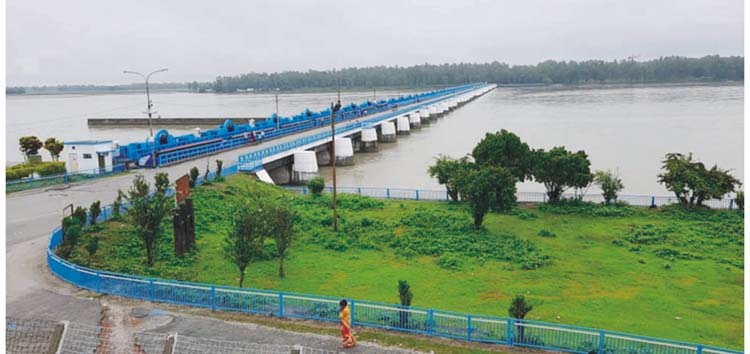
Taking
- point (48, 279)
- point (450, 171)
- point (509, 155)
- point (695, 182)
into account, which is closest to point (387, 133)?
point (450, 171)

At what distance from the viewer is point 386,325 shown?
44.1ft

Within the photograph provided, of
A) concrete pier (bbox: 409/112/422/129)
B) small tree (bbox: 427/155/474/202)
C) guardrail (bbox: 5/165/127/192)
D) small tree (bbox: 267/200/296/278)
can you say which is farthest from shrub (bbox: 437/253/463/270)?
concrete pier (bbox: 409/112/422/129)

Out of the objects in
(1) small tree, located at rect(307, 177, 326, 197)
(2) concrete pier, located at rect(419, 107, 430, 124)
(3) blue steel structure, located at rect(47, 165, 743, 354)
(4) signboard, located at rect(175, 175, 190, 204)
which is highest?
(2) concrete pier, located at rect(419, 107, 430, 124)

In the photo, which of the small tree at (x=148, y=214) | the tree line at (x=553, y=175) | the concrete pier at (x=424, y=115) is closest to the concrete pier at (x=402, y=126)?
the concrete pier at (x=424, y=115)

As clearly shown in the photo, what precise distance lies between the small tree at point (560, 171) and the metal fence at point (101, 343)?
63.6 ft

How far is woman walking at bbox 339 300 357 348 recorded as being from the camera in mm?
11930

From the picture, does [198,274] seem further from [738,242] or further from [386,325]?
[738,242]

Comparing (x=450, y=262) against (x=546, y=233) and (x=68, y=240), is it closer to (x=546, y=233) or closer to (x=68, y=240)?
(x=546, y=233)

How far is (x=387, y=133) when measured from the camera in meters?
68.6

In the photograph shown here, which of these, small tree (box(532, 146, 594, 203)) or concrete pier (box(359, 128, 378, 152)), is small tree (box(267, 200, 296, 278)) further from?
concrete pier (box(359, 128, 378, 152))

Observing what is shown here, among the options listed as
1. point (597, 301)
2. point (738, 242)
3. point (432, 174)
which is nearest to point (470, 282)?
point (597, 301)

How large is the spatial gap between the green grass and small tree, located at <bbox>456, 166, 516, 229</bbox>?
0.80 meters

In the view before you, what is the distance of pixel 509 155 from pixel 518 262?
36.8 ft

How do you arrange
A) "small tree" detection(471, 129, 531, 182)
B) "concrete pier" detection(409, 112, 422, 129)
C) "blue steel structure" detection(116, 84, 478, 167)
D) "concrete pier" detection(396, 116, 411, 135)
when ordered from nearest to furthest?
"small tree" detection(471, 129, 531, 182), "blue steel structure" detection(116, 84, 478, 167), "concrete pier" detection(396, 116, 411, 135), "concrete pier" detection(409, 112, 422, 129)
